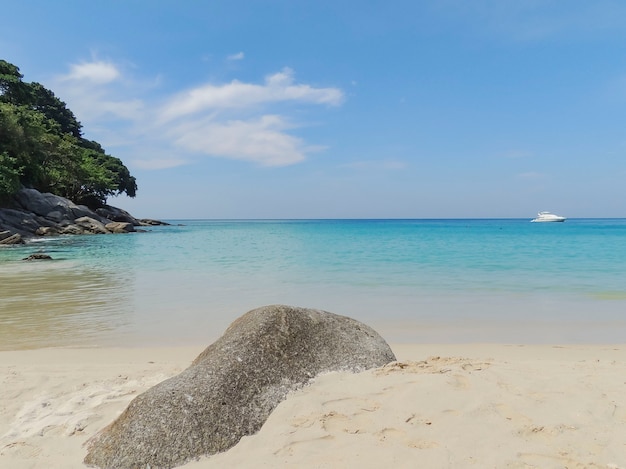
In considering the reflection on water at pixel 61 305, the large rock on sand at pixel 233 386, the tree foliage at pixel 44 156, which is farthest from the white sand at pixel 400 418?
the tree foliage at pixel 44 156

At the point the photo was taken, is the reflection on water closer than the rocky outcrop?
Yes

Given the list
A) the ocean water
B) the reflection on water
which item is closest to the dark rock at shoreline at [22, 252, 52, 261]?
the ocean water

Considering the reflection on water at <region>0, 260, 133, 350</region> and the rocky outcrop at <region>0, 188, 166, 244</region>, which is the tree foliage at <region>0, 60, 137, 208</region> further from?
the reflection on water at <region>0, 260, 133, 350</region>

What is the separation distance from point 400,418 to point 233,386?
53.0 inches

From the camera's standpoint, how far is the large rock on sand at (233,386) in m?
3.18

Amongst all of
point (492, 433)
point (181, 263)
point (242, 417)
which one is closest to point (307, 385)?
point (242, 417)

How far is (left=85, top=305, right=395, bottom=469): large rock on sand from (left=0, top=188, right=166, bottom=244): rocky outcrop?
95.7 ft

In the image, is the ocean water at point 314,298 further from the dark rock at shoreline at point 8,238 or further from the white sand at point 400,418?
the dark rock at shoreline at point 8,238

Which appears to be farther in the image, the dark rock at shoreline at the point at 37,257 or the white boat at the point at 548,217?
the white boat at the point at 548,217

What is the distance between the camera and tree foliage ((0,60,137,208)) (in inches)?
1337

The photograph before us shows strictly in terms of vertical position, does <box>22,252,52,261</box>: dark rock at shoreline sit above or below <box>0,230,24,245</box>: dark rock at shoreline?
below

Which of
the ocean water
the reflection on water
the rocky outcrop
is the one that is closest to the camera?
the reflection on water

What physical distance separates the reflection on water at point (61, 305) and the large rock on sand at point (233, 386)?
14.5ft

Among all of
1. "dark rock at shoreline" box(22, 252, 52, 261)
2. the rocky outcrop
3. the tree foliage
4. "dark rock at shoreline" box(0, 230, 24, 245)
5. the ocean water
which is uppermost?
the tree foliage
